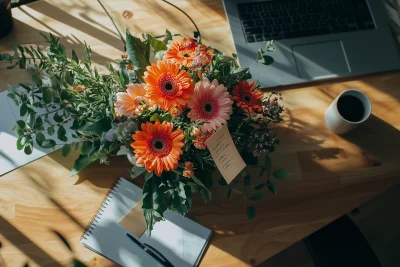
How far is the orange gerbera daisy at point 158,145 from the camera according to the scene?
2.04 ft

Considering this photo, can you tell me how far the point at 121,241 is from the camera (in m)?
0.88

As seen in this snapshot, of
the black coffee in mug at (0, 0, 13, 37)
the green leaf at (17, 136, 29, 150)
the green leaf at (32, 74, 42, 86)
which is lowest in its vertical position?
the green leaf at (17, 136, 29, 150)

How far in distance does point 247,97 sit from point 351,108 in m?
0.35

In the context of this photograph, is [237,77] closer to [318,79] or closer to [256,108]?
[256,108]

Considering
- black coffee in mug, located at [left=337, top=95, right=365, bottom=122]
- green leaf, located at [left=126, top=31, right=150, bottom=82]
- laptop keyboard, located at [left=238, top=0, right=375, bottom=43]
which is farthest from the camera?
laptop keyboard, located at [left=238, top=0, right=375, bottom=43]

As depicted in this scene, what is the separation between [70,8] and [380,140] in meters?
0.86

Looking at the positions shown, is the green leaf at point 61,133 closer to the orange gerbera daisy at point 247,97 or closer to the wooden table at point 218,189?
the wooden table at point 218,189

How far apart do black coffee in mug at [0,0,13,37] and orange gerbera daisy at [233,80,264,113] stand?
59 centimetres

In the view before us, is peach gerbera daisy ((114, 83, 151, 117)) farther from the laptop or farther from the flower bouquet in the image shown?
the laptop

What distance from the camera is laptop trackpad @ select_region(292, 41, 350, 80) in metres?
1.02

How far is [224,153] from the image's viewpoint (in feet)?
2.27

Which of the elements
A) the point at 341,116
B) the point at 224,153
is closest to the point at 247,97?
the point at 224,153

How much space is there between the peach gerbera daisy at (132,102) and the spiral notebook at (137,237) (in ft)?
1.03

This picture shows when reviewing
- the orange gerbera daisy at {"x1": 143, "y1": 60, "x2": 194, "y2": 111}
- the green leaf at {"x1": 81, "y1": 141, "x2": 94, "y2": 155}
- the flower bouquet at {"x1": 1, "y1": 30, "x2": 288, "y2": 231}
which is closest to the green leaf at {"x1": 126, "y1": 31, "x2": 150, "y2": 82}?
the flower bouquet at {"x1": 1, "y1": 30, "x2": 288, "y2": 231}
